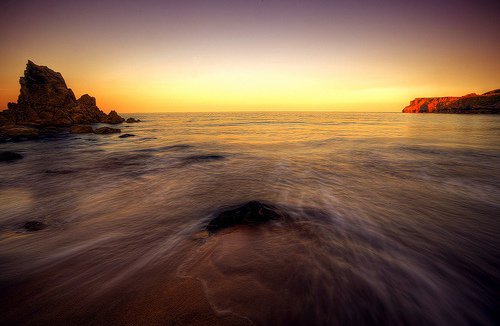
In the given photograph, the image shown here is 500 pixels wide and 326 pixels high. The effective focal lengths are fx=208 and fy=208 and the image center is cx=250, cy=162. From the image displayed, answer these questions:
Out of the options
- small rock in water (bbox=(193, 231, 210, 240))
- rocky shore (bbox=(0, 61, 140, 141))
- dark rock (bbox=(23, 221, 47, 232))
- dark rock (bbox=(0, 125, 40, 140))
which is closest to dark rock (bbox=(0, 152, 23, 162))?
dark rock (bbox=(23, 221, 47, 232))

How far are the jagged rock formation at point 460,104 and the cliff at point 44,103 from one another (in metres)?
149

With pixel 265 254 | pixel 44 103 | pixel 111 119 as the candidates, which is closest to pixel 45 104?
pixel 44 103

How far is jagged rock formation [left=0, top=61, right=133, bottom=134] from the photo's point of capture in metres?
41.3

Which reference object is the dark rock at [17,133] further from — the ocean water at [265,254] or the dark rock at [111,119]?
the dark rock at [111,119]

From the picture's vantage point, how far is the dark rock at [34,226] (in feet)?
13.2

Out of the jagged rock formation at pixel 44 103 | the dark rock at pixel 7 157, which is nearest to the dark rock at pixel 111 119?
the jagged rock formation at pixel 44 103

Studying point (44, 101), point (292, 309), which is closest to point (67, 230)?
point (292, 309)

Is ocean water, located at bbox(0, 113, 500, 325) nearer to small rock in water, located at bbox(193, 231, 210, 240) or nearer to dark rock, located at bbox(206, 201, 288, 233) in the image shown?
small rock in water, located at bbox(193, 231, 210, 240)

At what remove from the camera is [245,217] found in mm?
3895

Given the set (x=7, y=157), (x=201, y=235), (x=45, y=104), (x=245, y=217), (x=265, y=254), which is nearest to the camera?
(x=265, y=254)

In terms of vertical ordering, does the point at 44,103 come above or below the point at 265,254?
above

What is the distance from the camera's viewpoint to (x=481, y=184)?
6574 millimetres

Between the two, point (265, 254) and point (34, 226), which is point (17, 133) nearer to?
point (34, 226)

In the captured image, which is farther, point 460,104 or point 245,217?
point 460,104
